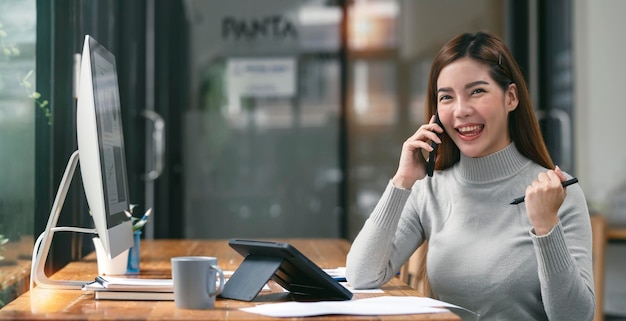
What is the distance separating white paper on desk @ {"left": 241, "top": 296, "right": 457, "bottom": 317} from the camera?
150 cm

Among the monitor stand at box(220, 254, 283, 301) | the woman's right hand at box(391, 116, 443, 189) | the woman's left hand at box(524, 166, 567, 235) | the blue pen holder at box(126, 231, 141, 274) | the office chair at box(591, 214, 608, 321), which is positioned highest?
the woman's right hand at box(391, 116, 443, 189)

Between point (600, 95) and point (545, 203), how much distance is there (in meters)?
3.26

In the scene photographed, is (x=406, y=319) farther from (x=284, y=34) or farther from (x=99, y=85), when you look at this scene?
(x=284, y=34)

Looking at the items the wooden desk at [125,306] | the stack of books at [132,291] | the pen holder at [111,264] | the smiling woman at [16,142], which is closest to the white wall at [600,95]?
the wooden desk at [125,306]

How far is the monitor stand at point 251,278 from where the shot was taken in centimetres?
167

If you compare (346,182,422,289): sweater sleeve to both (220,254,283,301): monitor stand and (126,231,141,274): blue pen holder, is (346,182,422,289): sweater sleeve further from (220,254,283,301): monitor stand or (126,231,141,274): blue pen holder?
(126,231,141,274): blue pen holder

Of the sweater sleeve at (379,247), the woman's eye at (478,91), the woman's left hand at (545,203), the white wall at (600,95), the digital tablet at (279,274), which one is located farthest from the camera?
the white wall at (600,95)

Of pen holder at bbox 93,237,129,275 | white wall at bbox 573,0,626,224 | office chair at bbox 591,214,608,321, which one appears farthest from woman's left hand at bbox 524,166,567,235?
white wall at bbox 573,0,626,224

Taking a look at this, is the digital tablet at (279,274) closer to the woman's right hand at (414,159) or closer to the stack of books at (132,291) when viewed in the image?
the stack of books at (132,291)

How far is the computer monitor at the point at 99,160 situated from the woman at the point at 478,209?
0.54m

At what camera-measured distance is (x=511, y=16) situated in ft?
16.1

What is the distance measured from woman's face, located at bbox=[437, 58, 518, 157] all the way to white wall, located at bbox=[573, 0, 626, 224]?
9.56 feet

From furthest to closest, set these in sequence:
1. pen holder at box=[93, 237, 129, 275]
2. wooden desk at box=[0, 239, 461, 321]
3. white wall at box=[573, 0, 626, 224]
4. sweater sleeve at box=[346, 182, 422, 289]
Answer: white wall at box=[573, 0, 626, 224] → pen holder at box=[93, 237, 129, 275] → sweater sleeve at box=[346, 182, 422, 289] → wooden desk at box=[0, 239, 461, 321]

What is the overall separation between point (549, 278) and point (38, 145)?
137 cm
